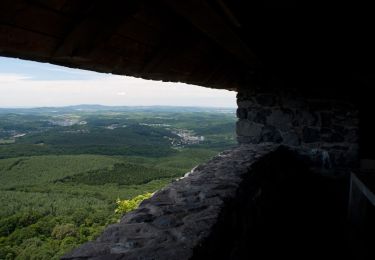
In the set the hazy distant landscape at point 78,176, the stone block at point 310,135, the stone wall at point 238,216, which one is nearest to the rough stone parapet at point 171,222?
Result: the stone wall at point 238,216

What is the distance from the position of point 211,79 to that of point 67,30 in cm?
213

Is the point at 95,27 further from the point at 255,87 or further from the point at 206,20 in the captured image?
the point at 255,87

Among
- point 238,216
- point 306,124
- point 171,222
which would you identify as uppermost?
point 306,124

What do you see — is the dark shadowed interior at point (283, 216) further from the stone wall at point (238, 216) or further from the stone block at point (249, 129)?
the stone block at point (249, 129)

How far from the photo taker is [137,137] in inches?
3029

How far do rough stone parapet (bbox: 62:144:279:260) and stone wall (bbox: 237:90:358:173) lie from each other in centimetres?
155

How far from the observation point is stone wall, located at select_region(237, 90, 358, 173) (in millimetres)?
3730

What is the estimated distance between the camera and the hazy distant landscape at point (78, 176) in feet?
79.7

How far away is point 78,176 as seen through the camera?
144ft

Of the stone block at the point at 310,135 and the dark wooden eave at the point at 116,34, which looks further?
the stone block at the point at 310,135

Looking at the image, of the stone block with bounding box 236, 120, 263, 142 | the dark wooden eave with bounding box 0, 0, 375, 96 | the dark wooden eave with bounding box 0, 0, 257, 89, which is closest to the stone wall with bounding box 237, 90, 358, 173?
the stone block with bounding box 236, 120, 263, 142

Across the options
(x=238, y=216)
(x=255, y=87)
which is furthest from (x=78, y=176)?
(x=238, y=216)

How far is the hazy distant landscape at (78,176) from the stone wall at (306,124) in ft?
8.26

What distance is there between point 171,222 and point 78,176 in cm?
4450
